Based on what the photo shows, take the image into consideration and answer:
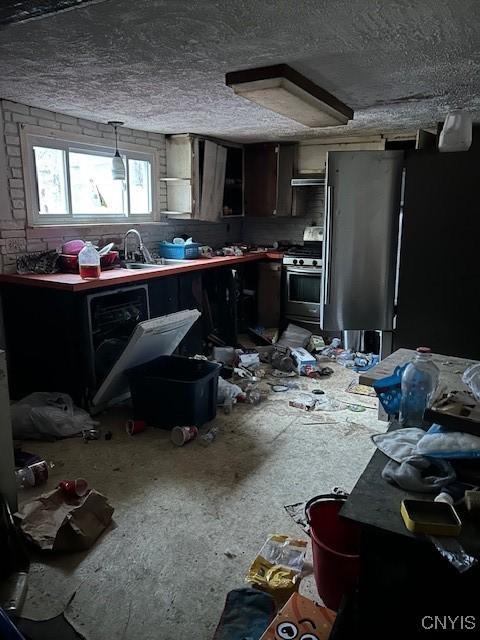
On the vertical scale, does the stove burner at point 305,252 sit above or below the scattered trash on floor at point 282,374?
above

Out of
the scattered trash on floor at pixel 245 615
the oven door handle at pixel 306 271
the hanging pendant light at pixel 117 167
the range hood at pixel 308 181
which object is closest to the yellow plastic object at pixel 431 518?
the scattered trash on floor at pixel 245 615

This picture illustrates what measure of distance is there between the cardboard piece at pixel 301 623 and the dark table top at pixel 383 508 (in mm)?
557

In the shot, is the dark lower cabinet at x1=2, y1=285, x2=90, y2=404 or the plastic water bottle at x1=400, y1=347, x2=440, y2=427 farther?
the dark lower cabinet at x1=2, y1=285, x2=90, y2=404

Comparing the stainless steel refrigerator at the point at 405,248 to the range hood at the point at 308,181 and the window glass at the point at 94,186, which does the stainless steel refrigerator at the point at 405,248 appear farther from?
the window glass at the point at 94,186

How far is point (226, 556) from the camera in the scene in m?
2.01

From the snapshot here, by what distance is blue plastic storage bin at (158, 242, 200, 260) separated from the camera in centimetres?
471

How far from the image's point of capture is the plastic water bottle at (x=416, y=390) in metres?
1.62

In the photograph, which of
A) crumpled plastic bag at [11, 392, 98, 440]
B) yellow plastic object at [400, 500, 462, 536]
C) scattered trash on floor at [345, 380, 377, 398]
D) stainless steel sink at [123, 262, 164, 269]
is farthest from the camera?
stainless steel sink at [123, 262, 164, 269]

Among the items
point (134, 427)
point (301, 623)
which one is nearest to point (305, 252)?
point (134, 427)

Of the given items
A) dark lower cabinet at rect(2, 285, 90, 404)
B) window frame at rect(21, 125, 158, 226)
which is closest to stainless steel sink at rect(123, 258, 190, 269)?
window frame at rect(21, 125, 158, 226)

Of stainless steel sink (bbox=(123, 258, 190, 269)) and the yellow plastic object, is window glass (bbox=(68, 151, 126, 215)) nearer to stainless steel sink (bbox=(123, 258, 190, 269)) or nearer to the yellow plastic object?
stainless steel sink (bbox=(123, 258, 190, 269))

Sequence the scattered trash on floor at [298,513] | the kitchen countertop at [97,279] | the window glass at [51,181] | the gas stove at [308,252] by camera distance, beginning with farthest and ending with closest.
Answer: the gas stove at [308,252], the window glass at [51,181], the kitchen countertop at [97,279], the scattered trash on floor at [298,513]

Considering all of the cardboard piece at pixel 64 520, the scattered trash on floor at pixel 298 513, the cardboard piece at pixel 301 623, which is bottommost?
the scattered trash on floor at pixel 298 513

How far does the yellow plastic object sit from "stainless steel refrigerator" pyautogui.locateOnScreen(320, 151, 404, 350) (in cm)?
237
